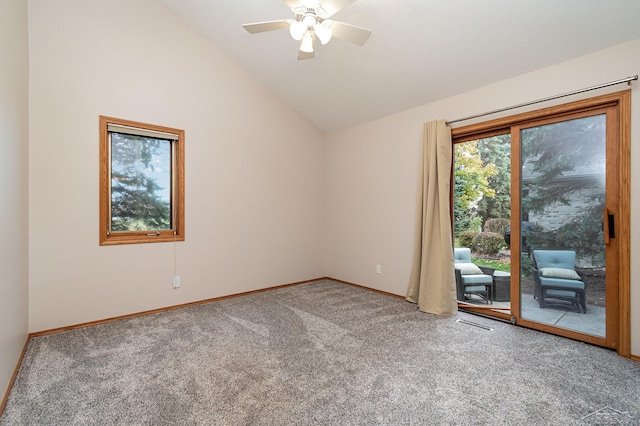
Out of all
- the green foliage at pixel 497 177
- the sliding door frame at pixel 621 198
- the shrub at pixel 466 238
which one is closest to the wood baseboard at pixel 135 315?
the shrub at pixel 466 238

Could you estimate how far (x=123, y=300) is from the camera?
3023 mm

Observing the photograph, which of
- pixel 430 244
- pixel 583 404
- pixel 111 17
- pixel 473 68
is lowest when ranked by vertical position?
pixel 583 404

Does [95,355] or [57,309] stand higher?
[57,309]

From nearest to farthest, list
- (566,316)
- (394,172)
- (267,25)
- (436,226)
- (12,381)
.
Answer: (12,381), (267,25), (566,316), (436,226), (394,172)

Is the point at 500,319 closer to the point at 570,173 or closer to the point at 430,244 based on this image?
the point at 430,244

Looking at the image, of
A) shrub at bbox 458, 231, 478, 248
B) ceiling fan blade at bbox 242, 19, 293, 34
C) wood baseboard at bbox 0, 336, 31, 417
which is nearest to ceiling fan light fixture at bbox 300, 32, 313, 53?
ceiling fan blade at bbox 242, 19, 293, 34

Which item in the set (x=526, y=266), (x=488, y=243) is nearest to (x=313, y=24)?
(x=488, y=243)

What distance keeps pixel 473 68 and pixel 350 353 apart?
2.78m

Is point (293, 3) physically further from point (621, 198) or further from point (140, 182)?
point (621, 198)

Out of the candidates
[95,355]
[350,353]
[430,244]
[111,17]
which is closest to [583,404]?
[350,353]

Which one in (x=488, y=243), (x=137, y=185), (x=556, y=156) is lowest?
(x=488, y=243)

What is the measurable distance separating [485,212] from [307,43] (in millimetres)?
2454

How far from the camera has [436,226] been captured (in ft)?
10.9

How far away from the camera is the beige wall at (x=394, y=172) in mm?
2283
